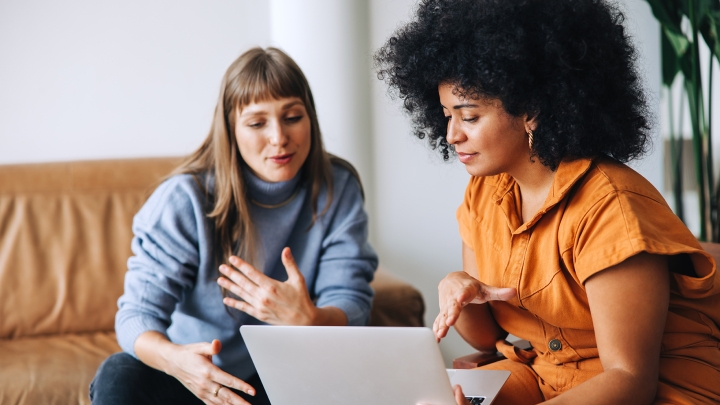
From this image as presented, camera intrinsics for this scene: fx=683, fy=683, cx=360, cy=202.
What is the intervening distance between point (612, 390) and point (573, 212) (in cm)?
29

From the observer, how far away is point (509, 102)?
117 centimetres

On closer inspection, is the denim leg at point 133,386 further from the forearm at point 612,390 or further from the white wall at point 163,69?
the white wall at point 163,69

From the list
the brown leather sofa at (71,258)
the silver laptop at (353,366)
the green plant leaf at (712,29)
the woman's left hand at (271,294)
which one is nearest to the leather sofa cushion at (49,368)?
the brown leather sofa at (71,258)

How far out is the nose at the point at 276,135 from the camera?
1692 mm

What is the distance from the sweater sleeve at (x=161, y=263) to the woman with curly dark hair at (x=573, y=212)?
28.9 inches

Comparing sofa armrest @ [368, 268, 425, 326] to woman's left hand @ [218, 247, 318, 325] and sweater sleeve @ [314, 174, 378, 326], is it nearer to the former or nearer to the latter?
sweater sleeve @ [314, 174, 378, 326]

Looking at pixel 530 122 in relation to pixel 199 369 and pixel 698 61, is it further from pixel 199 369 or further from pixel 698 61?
pixel 698 61

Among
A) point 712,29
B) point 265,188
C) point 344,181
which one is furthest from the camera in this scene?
point 712,29

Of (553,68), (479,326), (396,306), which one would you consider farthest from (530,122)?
(396,306)

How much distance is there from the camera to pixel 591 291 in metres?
1.10

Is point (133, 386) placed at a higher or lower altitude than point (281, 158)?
lower

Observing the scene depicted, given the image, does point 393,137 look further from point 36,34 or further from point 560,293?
point 560,293

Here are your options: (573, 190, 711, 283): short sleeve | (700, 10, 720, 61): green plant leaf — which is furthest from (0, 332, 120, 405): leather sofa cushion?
(700, 10, 720, 61): green plant leaf

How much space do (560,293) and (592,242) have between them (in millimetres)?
121
